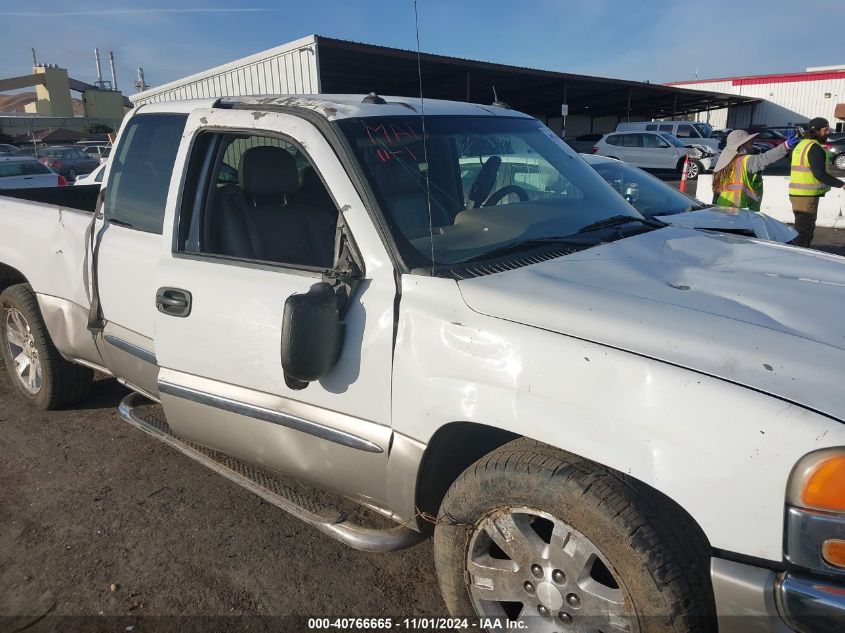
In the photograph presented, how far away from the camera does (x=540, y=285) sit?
214 centimetres

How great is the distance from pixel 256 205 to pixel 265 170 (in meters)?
0.31

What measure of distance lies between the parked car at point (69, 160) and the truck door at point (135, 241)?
977 inches

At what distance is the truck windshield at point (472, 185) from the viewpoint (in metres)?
2.46

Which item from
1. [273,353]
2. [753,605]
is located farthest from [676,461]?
[273,353]

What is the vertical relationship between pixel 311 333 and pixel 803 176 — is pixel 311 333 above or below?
below

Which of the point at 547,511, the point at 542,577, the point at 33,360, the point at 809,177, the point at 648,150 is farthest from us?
the point at 648,150

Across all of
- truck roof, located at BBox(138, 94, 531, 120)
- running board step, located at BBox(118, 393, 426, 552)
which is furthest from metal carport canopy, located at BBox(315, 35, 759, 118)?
running board step, located at BBox(118, 393, 426, 552)

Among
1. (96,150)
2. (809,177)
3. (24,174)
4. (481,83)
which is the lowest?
(809,177)

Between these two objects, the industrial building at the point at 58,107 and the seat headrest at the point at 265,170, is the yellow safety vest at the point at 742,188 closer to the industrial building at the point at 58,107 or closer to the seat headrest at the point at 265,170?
the seat headrest at the point at 265,170

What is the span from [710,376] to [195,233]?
2.25 metres

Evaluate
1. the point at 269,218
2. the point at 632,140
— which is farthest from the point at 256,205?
the point at 632,140

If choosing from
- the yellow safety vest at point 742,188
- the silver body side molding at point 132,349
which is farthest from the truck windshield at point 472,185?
the yellow safety vest at point 742,188

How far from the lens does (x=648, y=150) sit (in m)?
25.4

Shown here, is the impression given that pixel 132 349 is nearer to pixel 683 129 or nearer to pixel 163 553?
pixel 163 553
